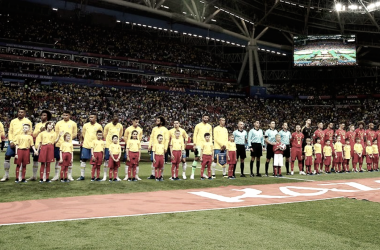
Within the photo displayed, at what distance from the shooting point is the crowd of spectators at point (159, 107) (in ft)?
107

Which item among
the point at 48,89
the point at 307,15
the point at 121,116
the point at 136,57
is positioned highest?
the point at 307,15

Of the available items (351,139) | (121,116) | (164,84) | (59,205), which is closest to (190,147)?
(351,139)

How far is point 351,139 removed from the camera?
15.6 metres

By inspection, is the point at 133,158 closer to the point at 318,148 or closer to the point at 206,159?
the point at 206,159

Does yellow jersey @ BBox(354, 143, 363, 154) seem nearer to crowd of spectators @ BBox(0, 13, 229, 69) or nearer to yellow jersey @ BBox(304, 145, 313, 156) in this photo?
yellow jersey @ BBox(304, 145, 313, 156)

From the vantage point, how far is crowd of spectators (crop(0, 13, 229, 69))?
4019cm

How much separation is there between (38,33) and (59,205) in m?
38.8

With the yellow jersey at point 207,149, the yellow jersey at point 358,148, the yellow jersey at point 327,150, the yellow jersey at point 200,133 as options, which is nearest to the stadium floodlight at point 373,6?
the yellow jersey at point 358,148

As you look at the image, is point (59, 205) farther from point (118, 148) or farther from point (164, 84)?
point (164, 84)

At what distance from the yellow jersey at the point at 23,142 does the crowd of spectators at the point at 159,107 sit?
1883 cm

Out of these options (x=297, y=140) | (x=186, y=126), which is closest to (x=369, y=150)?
(x=297, y=140)

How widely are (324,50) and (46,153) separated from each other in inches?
1520

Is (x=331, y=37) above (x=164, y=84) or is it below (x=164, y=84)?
above

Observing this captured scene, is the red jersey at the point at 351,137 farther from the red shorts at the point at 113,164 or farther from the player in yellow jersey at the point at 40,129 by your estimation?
the player in yellow jersey at the point at 40,129
